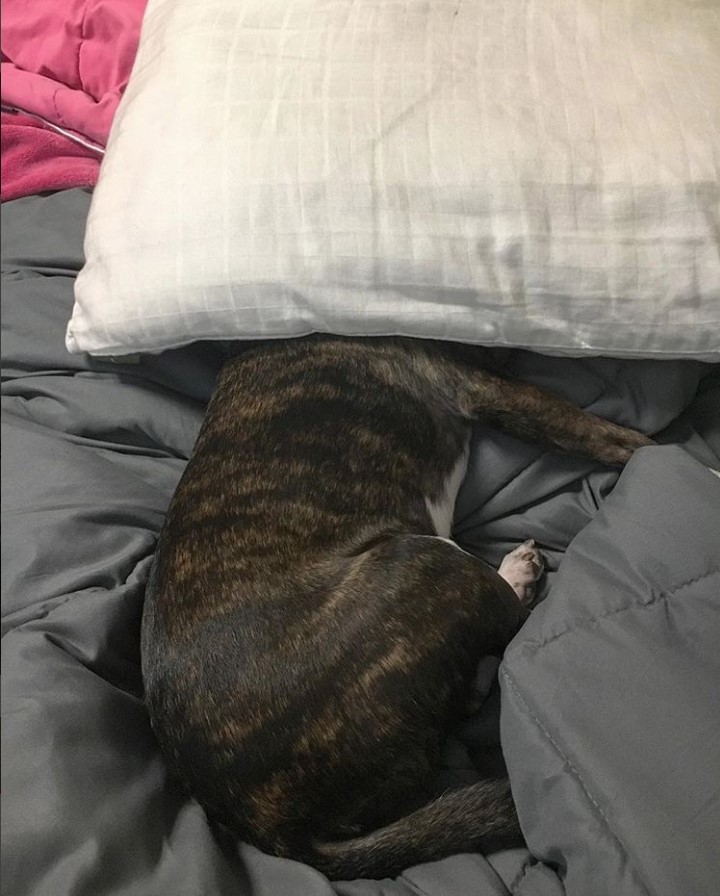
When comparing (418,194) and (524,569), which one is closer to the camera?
(418,194)

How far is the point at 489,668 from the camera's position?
4.25ft

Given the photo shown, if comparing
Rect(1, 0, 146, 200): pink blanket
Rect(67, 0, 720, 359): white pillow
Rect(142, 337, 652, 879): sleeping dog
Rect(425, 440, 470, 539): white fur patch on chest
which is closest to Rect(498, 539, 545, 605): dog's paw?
Rect(142, 337, 652, 879): sleeping dog

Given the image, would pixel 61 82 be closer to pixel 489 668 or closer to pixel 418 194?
pixel 418 194

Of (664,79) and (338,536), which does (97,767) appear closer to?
(338,536)

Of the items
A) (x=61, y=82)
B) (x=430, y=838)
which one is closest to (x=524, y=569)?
(x=430, y=838)

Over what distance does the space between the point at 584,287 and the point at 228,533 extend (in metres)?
0.64

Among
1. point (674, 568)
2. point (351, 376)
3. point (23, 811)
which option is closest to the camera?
point (23, 811)

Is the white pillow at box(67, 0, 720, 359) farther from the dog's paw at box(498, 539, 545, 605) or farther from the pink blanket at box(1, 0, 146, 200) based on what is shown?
the pink blanket at box(1, 0, 146, 200)

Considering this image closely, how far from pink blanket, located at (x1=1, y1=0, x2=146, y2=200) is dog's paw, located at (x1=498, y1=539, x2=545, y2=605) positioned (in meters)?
1.14

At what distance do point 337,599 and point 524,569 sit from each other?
1.25 feet

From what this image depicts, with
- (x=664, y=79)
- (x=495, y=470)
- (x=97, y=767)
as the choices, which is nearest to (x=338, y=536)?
(x=495, y=470)

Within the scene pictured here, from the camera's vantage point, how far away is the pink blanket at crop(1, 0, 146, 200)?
5.85 feet

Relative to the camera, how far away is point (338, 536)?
1.34 meters

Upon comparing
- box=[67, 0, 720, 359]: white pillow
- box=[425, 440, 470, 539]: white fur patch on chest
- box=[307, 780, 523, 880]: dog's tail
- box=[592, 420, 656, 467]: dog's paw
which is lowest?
box=[307, 780, 523, 880]: dog's tail
